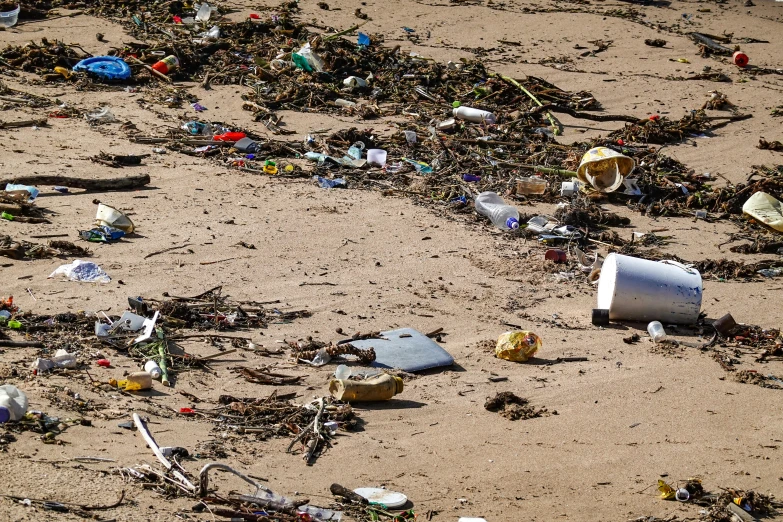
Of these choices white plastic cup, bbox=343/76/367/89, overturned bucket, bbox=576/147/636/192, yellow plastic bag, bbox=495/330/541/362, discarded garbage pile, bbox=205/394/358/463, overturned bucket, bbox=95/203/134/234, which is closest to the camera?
discarded garbage pile, bbox=205/394/358/463

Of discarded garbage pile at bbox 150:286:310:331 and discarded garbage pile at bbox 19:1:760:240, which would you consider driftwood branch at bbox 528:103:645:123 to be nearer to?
discarded garbage pile at bbox 19:1:760:240

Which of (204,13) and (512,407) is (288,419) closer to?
(512,407)

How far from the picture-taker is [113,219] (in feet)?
22.5

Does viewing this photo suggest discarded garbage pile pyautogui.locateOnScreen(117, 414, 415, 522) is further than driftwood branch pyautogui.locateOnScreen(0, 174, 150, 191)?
No

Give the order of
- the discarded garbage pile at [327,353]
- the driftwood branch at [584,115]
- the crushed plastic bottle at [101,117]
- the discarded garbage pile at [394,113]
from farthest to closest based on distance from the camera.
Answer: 1. the driftwood branch at [584,115]
2. the crushed plastic bottle at [101,117]
3. the discarded garbage pile at [394,113]
4. the discarded garbage pile at [327,353]

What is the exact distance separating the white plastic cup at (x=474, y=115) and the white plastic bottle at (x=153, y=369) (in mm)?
5964

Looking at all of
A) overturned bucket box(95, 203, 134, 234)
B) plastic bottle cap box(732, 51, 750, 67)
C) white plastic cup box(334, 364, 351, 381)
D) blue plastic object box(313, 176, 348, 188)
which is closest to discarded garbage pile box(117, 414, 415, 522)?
white plastic cup box(334, 364, 351, 381)

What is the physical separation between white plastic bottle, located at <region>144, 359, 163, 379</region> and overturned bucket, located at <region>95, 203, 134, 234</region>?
7.57ft

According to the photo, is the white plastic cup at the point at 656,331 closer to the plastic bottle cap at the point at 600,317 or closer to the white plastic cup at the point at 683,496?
the plastic bottle cap at the point at 600,317

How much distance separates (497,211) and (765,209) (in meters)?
2.42

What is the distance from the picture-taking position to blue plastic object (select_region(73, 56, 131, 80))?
34.3 ft

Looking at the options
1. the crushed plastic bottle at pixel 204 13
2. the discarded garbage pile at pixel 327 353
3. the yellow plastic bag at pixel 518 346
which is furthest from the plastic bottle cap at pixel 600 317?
the crushed plastic bottle at pixel 204 13

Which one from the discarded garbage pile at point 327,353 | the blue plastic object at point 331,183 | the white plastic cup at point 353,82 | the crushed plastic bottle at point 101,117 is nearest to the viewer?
the discarded garbage pile at point 327,353

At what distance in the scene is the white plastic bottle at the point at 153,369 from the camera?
15.5 ft
